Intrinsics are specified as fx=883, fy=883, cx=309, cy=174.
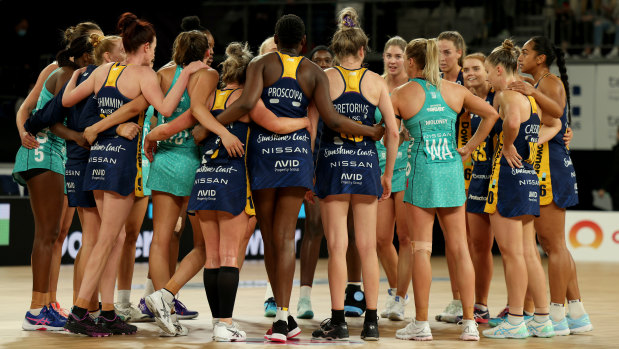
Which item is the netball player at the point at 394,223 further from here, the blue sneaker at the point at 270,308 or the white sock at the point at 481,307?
the blue sneaker at the point at 270,308

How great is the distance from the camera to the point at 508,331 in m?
6.21

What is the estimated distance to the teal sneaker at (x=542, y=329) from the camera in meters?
6.34

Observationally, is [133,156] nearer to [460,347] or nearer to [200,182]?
[200,182]

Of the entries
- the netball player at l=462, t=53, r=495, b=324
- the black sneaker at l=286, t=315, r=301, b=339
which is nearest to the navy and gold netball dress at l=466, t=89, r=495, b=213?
the netball player at l=462, t=53, r=495, b=324

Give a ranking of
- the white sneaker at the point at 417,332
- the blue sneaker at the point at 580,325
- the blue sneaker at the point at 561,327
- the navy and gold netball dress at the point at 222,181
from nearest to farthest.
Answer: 1. the navy and gold netball dress at the point at 222,181
2. the white sneaker at the point at 417,332
3. the blue sneaker at the point at 561,327
4. the blue sneaker at the point at 580,325

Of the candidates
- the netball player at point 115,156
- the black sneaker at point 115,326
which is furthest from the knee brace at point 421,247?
the black sneaker at point 115,326

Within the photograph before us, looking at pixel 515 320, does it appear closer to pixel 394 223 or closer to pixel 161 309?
pixel 394 223

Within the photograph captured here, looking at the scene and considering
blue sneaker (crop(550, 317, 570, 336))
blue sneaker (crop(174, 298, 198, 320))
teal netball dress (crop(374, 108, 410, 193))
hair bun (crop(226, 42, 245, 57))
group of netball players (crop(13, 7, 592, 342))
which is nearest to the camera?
group of netball players (crop(13, 7, 592, 342))

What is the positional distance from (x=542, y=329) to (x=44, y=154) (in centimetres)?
386

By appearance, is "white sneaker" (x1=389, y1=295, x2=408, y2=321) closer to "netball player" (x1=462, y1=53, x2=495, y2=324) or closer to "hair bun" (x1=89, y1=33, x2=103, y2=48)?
"netball player" (x1=462, y1=53, x2=495, y2=324)

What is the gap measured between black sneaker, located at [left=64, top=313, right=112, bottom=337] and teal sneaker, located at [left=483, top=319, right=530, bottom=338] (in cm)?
271

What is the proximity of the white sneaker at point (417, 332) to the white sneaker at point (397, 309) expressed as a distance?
101 centimetres

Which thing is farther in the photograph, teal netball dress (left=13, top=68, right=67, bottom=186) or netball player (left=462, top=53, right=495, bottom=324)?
netball player (left=462, top=53, right=495, bottom=324)

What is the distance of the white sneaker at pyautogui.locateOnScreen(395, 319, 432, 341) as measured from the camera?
6.04 metres
